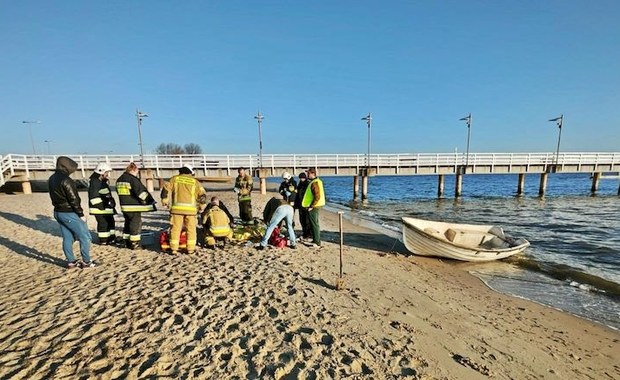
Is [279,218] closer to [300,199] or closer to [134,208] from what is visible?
[300,199]

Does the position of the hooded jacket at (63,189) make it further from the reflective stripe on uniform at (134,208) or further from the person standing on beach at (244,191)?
the person standing on beach at (244,191)

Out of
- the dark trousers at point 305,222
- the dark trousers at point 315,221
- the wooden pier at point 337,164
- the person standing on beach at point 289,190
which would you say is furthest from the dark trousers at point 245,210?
the wooden pier at point 337,164

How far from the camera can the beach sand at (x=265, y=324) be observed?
298cm

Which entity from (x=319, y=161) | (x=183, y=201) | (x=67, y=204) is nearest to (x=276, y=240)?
(x=183, y=201)

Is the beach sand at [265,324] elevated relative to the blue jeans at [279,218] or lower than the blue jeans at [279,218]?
lower

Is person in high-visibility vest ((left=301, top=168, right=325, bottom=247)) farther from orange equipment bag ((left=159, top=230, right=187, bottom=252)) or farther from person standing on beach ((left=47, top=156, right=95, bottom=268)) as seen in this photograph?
person standing on beach ((left=47, top=156, right=95, bottom=268))

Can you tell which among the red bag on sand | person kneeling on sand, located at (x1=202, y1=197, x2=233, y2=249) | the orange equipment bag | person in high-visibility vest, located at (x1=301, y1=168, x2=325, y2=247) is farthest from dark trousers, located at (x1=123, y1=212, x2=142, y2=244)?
person in high-visibility vest, located at (x1=301, y1=168, x2=325, y2=247)

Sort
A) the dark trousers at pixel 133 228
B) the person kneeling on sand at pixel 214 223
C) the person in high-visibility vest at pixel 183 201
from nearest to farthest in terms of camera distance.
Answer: the person in high-visibility vest at pixel 183 201 → the dark trousers at pixel 133 228 → the person kneeling on sand at pixel 214 223

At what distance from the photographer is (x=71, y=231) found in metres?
5.38

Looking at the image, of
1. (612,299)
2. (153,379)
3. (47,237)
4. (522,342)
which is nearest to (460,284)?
(522,342)

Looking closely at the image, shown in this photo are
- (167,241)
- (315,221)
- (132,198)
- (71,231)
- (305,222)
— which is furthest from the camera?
(305,222)

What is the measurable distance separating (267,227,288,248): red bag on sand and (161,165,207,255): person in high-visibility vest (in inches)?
79.6

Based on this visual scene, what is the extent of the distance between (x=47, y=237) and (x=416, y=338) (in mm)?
9729

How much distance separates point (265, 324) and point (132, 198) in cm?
472
